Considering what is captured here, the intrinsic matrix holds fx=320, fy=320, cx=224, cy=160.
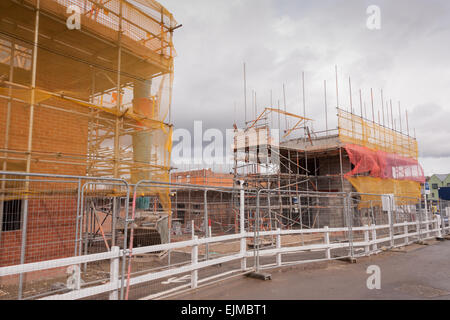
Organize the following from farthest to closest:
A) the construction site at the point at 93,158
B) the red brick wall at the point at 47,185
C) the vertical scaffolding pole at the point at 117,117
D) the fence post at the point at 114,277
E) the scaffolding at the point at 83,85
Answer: the vertical scaffolding pole at the point at 117,117 → the scaffolding at the point at 83,85 → the red brick wall at the point at 47,185 → the construction site at the point at 93,158 → the fence post at the point at 114,277

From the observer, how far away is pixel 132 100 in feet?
38.2

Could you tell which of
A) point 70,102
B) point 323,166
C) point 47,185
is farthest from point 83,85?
point 323,166

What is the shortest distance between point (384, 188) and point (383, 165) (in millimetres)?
1528

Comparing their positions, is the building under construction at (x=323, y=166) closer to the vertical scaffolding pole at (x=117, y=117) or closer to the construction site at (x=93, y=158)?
the construction site at (x=93, y=158)

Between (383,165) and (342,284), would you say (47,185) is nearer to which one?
(342,284)

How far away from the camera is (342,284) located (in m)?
6.96

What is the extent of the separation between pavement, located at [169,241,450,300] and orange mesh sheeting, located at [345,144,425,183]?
9.64 meters

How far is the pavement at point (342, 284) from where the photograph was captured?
6055 millimetres

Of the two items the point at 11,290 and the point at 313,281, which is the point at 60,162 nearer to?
the point at 11,290

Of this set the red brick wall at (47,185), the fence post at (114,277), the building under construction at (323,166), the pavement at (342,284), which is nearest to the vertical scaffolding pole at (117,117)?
the red brick wall at (47,185)

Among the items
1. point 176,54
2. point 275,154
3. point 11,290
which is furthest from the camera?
point 275,154

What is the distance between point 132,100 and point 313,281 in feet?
27.9

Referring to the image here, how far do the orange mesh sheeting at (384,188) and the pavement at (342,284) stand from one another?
786 centimetres
